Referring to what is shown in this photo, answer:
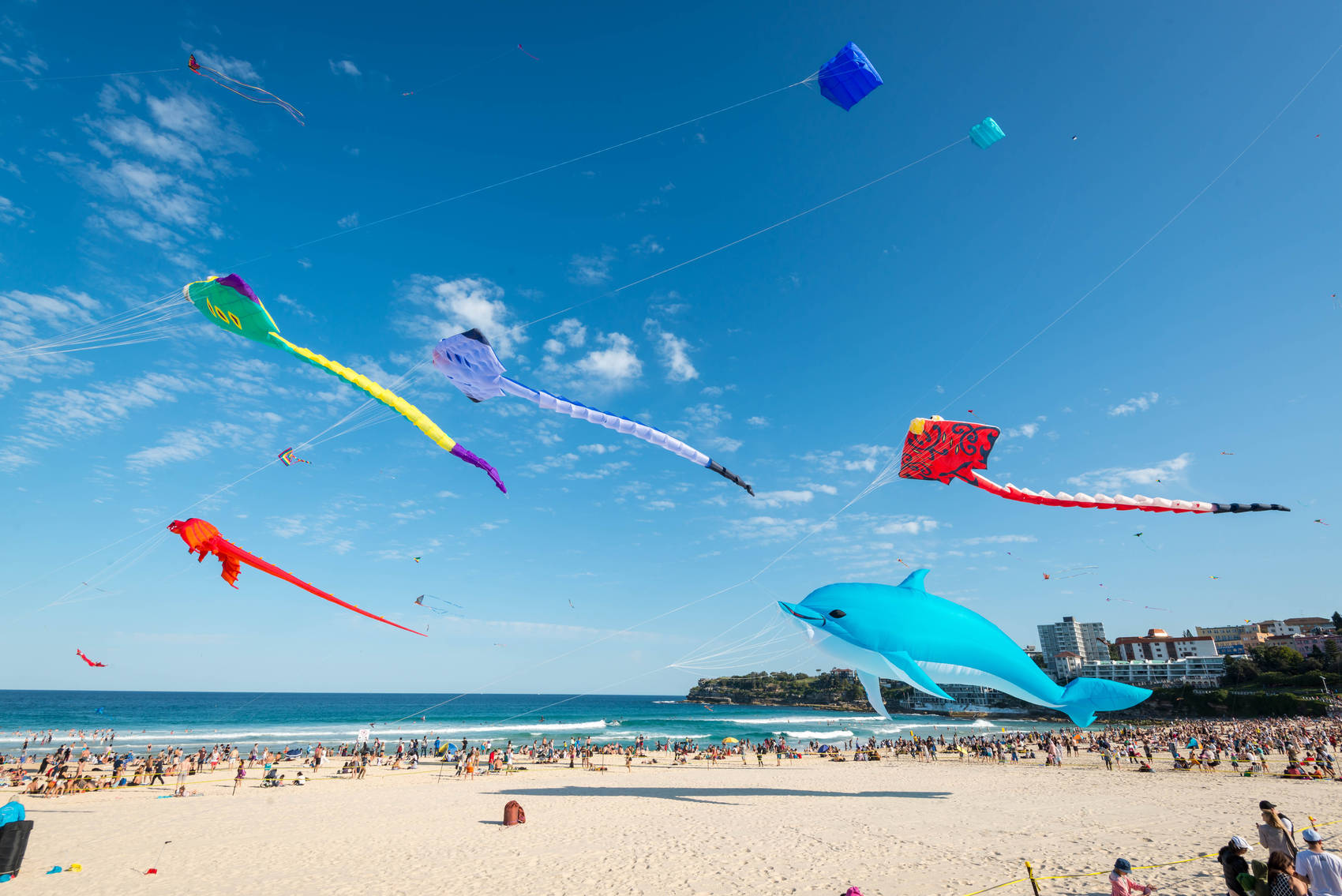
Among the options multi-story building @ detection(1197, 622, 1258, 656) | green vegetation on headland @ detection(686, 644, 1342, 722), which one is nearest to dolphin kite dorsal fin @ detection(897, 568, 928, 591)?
green vegetation on headland @ detection(686, 644, 1342, 722)

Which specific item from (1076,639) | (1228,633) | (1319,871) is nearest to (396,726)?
(1319,871)

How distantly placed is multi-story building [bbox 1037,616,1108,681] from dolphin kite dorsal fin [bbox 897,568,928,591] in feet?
444

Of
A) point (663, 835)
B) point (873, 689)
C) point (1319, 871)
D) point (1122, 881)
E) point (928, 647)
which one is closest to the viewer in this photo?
point (1319, 871)

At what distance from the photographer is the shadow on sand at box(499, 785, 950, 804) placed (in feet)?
53.0

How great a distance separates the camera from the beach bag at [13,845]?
30.4 feet

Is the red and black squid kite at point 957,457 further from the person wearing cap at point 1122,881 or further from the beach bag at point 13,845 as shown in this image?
the beach bag at point 13,845

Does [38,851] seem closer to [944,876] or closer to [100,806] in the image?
[100,806]

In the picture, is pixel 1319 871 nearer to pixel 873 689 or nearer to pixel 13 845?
pixel 873 689

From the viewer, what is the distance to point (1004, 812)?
1346cm

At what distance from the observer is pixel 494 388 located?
30.3 feet

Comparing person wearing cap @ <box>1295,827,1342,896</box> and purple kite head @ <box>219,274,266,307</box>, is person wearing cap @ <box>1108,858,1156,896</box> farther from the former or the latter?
purple kite head @ <box>219,274,266,307</box>

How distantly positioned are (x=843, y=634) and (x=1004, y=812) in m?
5.47

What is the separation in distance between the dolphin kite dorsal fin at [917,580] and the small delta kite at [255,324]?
948 centimetres

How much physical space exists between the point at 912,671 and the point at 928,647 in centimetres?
80
